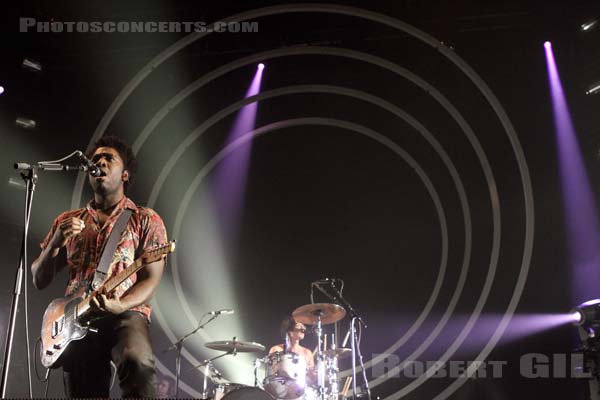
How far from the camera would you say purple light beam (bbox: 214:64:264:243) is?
402 inches

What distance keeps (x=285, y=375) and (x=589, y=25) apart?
6.61 m

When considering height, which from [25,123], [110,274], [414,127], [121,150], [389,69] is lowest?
[110,274]

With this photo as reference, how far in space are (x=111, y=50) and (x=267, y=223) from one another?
3.91 metres

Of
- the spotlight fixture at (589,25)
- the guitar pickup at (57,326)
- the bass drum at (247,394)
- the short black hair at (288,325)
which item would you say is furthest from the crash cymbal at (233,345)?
the spotlight fixture at (589,25)

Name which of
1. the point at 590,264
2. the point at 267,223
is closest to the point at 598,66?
the point at 590,264

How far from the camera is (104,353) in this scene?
3285mm

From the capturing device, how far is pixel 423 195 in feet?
32.5

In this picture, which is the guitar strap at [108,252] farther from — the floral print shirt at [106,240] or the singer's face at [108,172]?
the singer's face at [108,172]

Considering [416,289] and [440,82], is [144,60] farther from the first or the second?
[416,289]

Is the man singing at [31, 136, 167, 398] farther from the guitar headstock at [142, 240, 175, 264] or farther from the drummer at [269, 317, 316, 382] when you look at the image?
the drummer at [269, 317, 316, 382]

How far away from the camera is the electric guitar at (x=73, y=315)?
3.22 meters

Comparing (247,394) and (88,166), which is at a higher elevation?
(88,166)

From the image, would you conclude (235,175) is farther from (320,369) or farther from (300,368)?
(320,369)

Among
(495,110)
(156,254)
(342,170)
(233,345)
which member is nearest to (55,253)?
(156,254)
